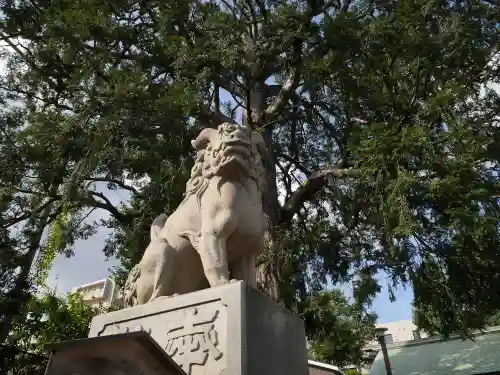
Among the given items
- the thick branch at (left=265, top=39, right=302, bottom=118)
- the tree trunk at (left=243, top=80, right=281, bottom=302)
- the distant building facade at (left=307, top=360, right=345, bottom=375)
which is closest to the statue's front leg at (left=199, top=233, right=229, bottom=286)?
the tree trunk at (left=243, top=80, right=281, bottom=302)

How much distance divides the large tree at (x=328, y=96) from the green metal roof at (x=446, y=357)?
578cm

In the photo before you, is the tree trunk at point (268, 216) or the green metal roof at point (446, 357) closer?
the tree trunk at point (268, 216)

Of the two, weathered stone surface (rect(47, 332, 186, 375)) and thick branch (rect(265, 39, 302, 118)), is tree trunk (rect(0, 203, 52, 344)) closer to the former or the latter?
thick branch (rect(265, 39, 302, 118))

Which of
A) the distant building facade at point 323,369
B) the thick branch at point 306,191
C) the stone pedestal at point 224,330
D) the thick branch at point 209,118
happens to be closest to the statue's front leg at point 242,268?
the stone pedestal at point 224,330

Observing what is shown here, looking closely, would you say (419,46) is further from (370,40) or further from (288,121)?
(288,121)

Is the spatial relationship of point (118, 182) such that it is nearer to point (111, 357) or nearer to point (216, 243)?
point (216, 243)

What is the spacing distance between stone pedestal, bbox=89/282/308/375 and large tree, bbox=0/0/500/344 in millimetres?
3098

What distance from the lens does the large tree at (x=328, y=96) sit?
6785mm

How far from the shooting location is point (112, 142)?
7570mm

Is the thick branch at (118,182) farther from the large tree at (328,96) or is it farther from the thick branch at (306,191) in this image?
the thick branch at (306,191)

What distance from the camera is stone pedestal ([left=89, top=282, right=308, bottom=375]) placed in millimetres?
3127

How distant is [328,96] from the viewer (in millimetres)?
9945

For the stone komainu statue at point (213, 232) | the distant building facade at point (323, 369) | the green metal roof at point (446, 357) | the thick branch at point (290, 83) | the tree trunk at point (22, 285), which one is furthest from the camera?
the distant building facade at point (323, 369)

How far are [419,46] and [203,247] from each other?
17.0 feet
